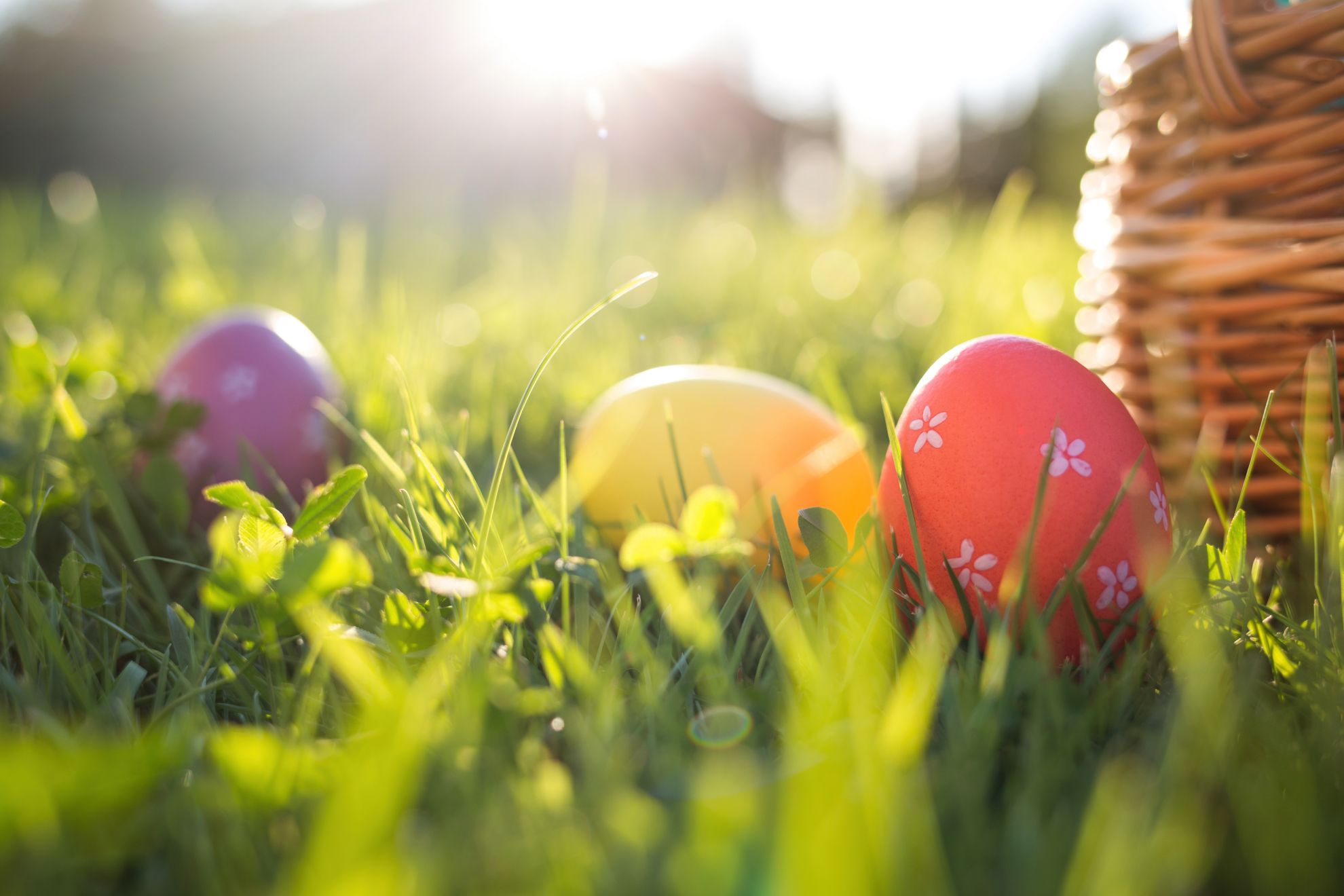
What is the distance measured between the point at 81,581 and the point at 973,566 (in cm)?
88

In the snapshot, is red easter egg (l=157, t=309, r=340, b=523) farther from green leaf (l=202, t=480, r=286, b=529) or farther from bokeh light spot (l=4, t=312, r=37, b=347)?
green leaf (l=202, t=480, r=286, b=529)

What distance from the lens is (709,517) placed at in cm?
88

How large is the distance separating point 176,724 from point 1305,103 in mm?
1251

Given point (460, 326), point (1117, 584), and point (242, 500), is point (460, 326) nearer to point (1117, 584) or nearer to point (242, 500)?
point (242, 500)

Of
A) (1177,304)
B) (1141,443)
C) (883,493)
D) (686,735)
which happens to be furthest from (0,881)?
(1177,304)

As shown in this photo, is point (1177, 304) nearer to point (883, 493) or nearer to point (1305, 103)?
point (1305, 103)

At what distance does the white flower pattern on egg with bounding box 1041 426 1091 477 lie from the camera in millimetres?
879

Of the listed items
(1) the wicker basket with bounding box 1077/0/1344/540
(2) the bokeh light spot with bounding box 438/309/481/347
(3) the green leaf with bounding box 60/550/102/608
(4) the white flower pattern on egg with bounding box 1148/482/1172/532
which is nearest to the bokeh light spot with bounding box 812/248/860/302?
(2) the bokeh light spot with bounding box 438/309/481/347

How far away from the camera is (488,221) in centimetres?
550

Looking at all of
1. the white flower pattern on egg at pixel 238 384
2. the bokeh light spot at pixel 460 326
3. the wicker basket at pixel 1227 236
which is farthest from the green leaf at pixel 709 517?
the bokeh light spot at pixel 460 326

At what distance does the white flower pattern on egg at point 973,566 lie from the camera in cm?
88

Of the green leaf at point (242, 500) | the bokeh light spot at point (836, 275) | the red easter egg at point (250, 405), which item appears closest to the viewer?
the green leaf at point (242, 500)

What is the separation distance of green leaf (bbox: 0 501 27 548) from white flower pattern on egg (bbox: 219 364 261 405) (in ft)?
1.48

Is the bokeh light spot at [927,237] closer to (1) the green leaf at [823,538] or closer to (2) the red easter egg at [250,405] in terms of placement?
(2) the red easter egg at [250,405]
